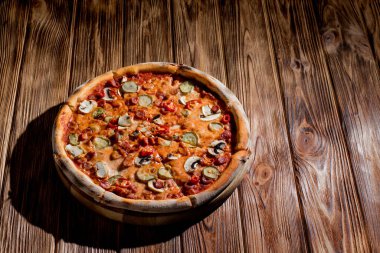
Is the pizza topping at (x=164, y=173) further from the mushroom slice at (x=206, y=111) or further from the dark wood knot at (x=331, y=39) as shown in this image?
the dark wood knot at (x=331, y=39)

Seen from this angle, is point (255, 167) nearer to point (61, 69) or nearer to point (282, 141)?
point (282, 141)

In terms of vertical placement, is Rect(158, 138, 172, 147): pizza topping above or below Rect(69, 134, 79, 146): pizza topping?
below

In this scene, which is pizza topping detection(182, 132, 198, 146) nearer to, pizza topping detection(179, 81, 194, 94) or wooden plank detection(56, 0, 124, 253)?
pizza topping detection(179, 81, 194, 94)

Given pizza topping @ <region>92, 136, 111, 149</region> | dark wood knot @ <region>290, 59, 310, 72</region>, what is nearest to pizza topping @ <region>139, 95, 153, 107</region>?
pizza topping @ <region>92, 136, 111, 149</region>

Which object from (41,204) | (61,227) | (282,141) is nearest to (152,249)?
(61,227)

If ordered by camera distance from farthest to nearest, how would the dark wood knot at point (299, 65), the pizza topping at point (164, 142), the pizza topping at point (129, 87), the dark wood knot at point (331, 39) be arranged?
the dark wood knot at point (331, 39), the dark wood knot at point (299, 65), the pizza topping at point (129, 87), the pizza topping at point (164, 142)

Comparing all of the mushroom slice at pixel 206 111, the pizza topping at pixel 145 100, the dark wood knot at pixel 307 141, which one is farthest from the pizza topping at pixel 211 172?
the dark wood knot at pixel 307 141

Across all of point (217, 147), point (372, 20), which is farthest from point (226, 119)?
point (372, 20)

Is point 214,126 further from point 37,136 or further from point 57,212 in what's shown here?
point 37,136
